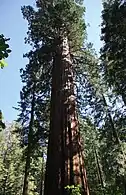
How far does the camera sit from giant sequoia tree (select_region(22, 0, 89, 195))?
19.9 ft

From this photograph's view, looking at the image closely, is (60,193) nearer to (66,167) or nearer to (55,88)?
(66,167)

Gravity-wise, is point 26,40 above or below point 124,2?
above

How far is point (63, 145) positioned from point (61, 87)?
2388 mm

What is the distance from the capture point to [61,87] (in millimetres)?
8492

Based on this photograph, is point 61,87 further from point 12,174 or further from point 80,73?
point 12,174

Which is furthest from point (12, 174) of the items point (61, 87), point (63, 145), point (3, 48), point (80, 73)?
point (3, 48)

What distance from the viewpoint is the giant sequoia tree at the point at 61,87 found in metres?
6.07

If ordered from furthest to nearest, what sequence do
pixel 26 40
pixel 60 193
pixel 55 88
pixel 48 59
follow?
pixel 26 40, pixel 48 59, pixel 55 88, pixel 60 193

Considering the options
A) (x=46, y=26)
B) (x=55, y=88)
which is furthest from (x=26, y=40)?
(x=55, y=88)

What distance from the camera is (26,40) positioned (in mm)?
15734

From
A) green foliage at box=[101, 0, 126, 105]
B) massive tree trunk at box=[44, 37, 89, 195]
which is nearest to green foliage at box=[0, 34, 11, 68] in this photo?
massive tree trunk at box=[44, 37, 89, 195]

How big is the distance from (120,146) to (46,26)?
8040mm

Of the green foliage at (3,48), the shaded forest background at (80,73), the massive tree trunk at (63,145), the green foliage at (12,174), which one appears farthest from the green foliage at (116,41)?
the green foliage at (12,174)

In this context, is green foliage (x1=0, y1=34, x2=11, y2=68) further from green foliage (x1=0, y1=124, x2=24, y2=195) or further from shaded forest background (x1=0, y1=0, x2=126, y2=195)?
green foliage (x1=0, y1=124, x2=24, y2=195)
